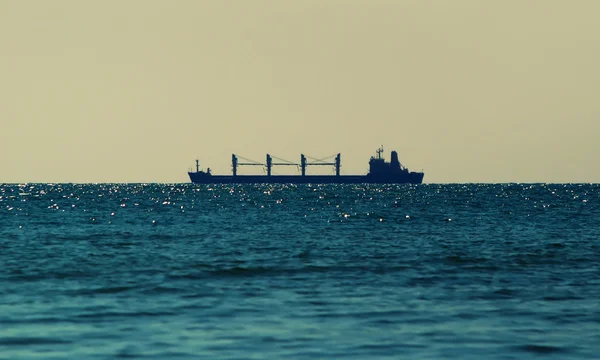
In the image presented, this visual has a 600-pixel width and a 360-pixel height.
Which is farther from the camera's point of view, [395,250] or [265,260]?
[395,250]

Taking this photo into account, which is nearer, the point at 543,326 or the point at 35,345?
the point at 35,345

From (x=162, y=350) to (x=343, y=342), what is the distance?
10.0 ft

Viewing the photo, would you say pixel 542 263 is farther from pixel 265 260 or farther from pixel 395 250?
pixel 265 260

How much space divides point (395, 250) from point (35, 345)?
22.2 m

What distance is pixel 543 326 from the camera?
17.2 m

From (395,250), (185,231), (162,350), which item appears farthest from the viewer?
(185,231)

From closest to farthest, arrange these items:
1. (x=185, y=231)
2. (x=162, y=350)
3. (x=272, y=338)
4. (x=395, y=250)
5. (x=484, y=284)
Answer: (x=162, y=350) → (x=272, y=338) → (x=484, y=284) → (x=395, y=250) → (x=185, y=231)

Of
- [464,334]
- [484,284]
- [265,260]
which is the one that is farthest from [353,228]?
[464,334]

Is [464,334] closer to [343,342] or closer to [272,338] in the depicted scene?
[343,342]

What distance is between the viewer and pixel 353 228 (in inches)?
2068

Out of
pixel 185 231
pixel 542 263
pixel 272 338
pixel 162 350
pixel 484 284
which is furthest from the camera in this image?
pixel 185 231

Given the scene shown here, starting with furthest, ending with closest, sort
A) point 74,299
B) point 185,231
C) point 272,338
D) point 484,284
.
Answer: point 185,231 → point 484,284 → point 74,299 → point 272,338

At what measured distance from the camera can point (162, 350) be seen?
48.0 ft

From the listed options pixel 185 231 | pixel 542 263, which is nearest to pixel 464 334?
pixel 542 263
